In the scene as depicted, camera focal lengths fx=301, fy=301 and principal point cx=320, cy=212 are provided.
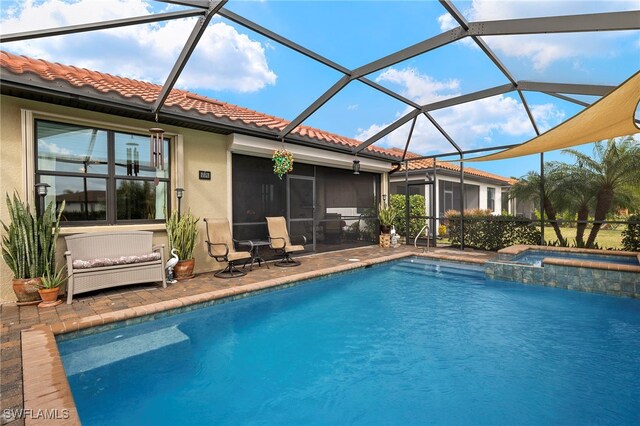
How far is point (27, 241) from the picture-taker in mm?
4816

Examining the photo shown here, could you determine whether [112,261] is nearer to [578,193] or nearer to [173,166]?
[173,166]

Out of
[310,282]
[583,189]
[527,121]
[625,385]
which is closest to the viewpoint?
[625,385]

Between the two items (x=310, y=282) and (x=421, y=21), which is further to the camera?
(x=310, y=282)

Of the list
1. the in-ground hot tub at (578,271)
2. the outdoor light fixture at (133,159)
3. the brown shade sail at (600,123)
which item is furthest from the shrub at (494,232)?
the outdoor light fixture at (133,159)

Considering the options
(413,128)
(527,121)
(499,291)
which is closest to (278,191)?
(413,128)

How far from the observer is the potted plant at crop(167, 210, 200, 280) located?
21.2 feet

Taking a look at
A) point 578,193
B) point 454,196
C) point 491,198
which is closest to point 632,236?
point 578,193

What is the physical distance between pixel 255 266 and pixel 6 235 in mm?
4766

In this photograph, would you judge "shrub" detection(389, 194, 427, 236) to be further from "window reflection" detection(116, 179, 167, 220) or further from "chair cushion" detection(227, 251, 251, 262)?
"window reflection" detection(116, 179, 167, 220)

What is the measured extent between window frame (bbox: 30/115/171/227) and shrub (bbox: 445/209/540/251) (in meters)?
9.46

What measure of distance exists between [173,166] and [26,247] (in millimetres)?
2986

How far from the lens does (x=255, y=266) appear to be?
8070 mm

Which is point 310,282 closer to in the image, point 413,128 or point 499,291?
point 499,291

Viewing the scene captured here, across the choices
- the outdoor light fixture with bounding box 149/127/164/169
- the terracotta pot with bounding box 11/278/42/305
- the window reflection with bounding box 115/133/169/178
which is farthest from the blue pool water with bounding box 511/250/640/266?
the terracotta pot with bounding box 11/278/42/305
